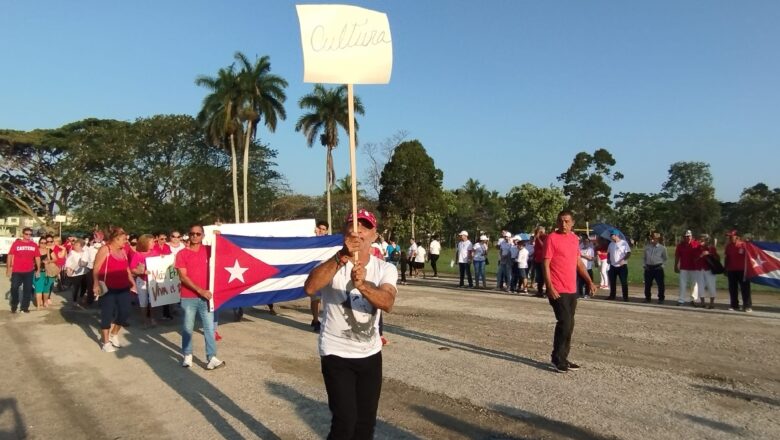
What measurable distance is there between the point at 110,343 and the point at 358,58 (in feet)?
22.0

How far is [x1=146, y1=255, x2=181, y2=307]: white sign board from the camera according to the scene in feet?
33.6

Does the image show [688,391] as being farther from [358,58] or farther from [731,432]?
[358,58]

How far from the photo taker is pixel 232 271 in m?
8.63

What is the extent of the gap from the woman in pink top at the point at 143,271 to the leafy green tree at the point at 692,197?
7862cm

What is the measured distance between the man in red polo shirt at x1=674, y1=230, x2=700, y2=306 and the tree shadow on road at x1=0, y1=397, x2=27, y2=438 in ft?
42.6

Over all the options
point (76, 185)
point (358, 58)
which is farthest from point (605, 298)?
point (76, 185)

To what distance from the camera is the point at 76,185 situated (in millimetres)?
41938

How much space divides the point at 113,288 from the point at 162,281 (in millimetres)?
2022

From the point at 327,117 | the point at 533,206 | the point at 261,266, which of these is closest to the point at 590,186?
the point at 533,206

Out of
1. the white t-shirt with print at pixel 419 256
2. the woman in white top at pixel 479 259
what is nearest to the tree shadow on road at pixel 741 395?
the woman in white top at pixel 479 259

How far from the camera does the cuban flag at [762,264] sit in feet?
39.4

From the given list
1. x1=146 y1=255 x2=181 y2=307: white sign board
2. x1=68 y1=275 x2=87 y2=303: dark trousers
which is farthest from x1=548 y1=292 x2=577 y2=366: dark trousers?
x1=68 y1=275 x2=87 y2=303: dark trousers

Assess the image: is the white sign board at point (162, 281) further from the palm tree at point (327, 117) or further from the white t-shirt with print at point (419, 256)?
the palm tree at point (327, 117)

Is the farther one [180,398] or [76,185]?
[76,185]
